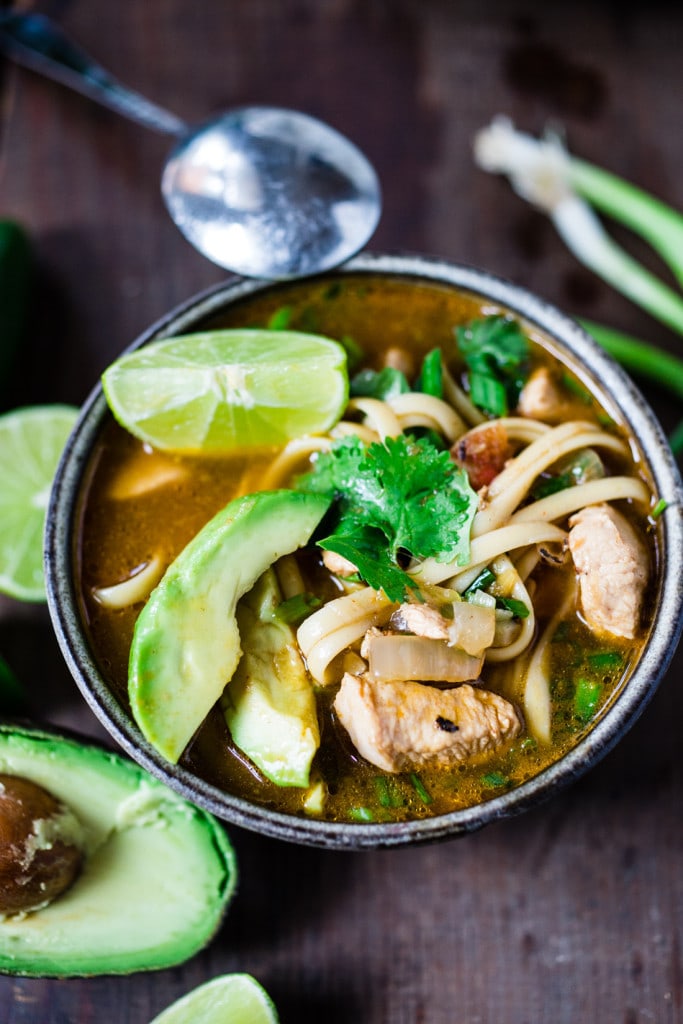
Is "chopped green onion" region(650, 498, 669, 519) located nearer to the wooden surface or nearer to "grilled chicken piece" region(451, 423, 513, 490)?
"grilled chicken piece" region(451, 423, 513, 490)

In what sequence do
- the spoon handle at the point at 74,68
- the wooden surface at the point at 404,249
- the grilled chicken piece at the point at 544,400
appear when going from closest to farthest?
the grilled chicken piece at the point at 544,400
the wooden surface at the point at 404,249
the spoon handle at the point at 74,68

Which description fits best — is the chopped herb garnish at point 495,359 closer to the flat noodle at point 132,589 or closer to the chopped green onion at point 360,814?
the flat noodle at point 132,589

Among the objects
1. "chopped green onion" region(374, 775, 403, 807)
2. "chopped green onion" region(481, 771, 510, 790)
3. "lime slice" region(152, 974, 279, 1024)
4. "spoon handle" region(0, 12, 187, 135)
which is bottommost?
"lime slice" region(152, 974, 279, 1024)

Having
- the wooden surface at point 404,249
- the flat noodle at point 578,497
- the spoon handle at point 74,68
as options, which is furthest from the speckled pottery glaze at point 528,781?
the spoon handle at point 74,68

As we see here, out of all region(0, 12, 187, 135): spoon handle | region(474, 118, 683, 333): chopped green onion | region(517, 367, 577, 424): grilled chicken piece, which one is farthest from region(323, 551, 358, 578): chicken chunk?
region(0, 12, 187, 135): spoon handle

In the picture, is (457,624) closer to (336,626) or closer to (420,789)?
(336,626)

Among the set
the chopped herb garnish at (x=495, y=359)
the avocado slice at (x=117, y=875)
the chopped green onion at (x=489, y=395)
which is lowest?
the avocado slice at (x=117, y=875)

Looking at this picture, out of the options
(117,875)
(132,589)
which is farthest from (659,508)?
(117,875)
